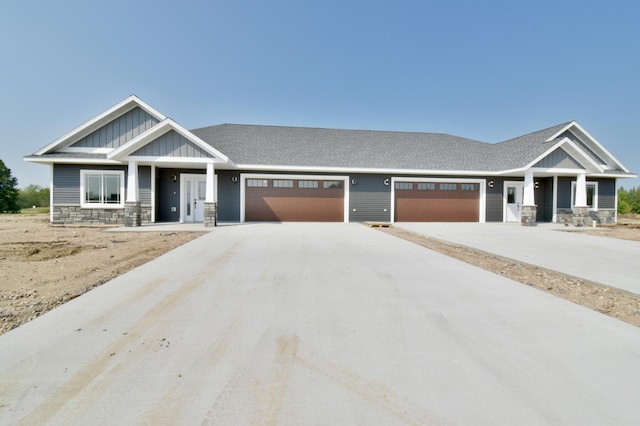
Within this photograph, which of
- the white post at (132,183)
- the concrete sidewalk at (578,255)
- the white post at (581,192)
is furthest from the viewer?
the white post at (581,192)

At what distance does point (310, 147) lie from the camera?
59.6 feet

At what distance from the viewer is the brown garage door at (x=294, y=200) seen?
1616 centimetres

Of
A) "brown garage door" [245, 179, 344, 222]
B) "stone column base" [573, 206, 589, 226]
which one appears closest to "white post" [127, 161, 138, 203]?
"brown garage door" [245, 179, 344, 222]

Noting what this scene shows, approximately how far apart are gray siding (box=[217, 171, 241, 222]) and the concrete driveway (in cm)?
1119

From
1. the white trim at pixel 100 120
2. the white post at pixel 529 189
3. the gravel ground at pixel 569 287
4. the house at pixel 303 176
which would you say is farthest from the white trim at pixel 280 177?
the gravel ground at pixel 569 287

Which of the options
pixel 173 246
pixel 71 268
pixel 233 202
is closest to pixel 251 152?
pixel 233 202

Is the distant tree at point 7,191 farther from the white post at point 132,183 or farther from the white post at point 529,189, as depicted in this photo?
the white post at point 529,189

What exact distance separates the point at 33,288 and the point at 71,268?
133 centimetres

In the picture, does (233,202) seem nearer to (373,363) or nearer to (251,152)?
(251,152)

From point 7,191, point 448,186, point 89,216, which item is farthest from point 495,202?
point 7,191

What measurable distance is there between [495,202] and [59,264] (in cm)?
1928

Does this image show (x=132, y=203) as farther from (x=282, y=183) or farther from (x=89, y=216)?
(x=282, y=183)

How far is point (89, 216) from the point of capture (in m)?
14.7

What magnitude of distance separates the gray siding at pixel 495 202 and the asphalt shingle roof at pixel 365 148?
1.07 meters
